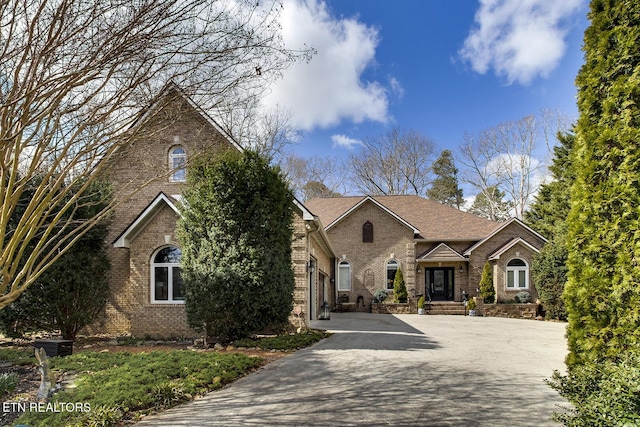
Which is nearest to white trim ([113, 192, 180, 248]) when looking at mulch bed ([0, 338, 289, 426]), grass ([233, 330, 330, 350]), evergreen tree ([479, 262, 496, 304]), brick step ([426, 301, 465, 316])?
mulch bed ([0, 338, 289, 426])

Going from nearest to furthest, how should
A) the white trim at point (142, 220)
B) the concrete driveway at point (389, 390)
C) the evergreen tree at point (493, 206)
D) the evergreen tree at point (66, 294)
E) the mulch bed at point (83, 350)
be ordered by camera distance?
the concrete driveway at point (389, 390), the mulch bed at point (83, 350), the evergreen tree at point (66, 294), the white trim at point (142, 220), the evergreen tree at point (493, 206)

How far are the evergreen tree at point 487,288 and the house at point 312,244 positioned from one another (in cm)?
57

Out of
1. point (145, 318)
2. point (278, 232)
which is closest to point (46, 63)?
point (278, 232)

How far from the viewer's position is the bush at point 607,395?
3906 mm

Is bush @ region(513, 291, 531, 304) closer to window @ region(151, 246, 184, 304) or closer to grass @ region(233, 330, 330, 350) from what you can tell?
grass @ region(233, 330, 330, 350)

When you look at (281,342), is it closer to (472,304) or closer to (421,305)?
(421,305)

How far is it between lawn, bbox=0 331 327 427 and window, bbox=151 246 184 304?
3294 millimetres

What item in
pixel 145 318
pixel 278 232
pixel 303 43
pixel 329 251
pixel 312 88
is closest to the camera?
A: pixel 303 43

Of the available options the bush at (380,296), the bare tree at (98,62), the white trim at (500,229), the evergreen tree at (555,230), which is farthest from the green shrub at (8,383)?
the white trim at (500,229)

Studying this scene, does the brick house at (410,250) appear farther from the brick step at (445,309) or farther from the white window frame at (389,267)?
the brick step at (445,309)

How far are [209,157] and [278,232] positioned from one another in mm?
2687

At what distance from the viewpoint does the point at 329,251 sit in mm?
22172

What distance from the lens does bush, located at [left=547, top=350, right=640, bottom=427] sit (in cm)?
391

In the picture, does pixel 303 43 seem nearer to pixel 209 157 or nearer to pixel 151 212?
pixel 209 157
